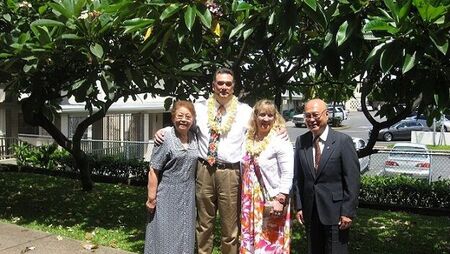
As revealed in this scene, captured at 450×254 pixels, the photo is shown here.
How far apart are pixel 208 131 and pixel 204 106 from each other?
27 centimetres

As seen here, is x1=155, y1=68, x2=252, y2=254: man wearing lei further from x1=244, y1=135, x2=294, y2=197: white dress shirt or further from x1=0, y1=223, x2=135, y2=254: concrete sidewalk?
x1=0, y1=223, x2=135, y2=254: concrete sidewalk

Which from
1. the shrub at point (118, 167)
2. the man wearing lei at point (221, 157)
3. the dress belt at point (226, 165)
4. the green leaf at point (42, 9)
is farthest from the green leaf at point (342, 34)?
the shrub at point (118, 167)

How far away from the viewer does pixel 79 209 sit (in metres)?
8.12

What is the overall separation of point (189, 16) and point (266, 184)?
58.1 inches

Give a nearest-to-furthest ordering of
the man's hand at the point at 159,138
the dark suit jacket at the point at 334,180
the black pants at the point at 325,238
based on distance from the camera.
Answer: the dark suit jacket at the point at 334,180 → the black pants at the point at 325,238 → the man's hand at the point at 159,138

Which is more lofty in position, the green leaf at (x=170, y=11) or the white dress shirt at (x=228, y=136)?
the green leaf at (x=170, y=11)

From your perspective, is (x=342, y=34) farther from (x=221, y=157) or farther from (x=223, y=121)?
(x=221, y=157)

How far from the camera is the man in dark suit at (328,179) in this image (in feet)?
13.2

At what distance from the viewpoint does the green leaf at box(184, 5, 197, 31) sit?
12.0 feet

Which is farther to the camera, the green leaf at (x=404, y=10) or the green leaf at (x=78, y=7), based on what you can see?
the green leaf at (x=78, y=7)

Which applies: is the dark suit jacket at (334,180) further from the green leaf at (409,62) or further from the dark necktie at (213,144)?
the green leaf at (409,62)

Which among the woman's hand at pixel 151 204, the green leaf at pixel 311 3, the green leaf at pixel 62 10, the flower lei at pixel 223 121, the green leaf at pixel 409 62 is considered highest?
the green leaf at pixel 62 10

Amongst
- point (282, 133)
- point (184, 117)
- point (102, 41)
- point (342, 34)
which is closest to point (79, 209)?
point (102, 41)

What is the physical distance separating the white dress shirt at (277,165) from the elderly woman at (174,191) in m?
0.62
